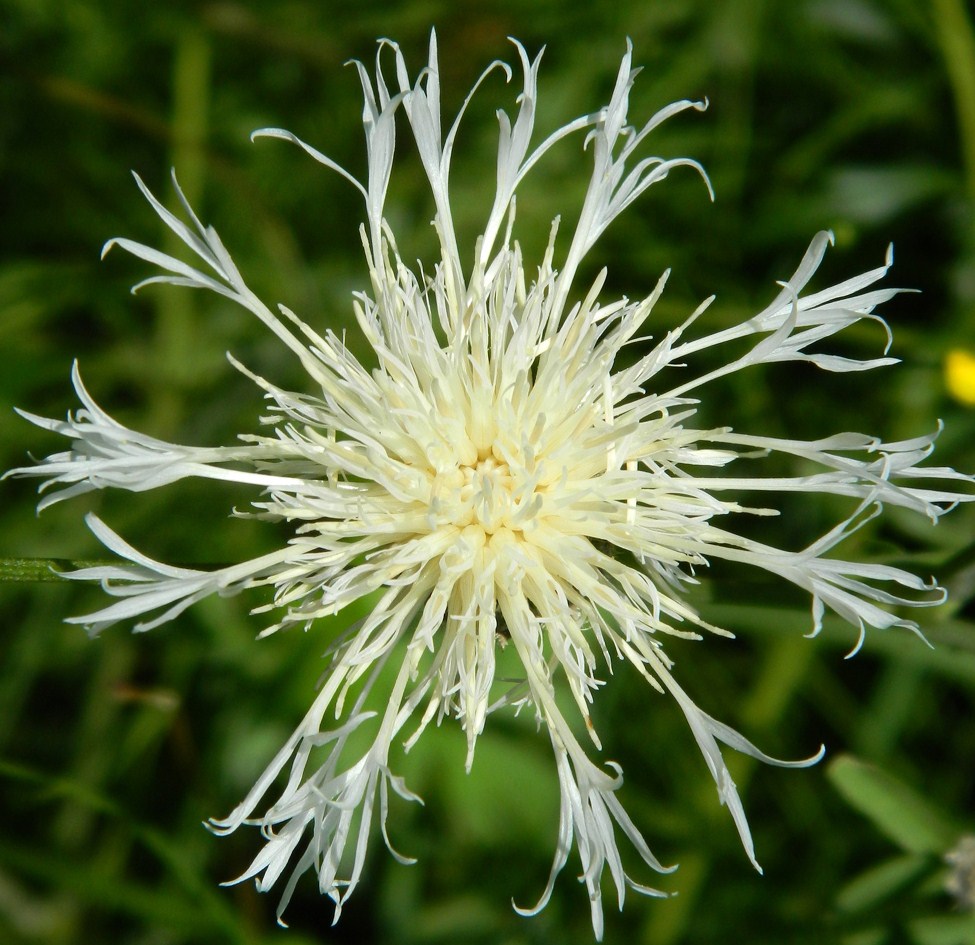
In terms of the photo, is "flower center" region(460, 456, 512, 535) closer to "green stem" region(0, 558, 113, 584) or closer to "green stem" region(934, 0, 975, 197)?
"green stem" region(0, 558, 113, 584)

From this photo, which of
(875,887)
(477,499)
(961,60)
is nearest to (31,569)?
(477,499)

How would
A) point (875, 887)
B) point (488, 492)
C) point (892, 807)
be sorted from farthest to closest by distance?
point (875, 887)
point (892, 807)
point (488, 492)

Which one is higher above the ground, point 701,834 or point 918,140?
point 918,140

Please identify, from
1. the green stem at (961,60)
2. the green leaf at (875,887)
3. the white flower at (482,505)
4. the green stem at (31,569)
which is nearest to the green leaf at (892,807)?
the green leaf at (875,887)

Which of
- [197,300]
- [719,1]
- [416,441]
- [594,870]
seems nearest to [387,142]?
[416,441]

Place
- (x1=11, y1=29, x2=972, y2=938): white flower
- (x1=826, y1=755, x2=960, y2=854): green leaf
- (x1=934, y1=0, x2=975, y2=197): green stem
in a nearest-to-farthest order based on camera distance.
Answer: (x1=11, y1=29, x2=972, y2=938): white flower, (x1=826, y1=755, x2=960, y2=854): green leaf, (x1=934, y1=0, x2=975, y2=197): green stem

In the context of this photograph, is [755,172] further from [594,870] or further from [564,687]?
[594,870]

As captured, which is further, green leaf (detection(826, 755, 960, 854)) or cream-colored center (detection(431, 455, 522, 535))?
green leaf (detection(826, 755, 960, 854))

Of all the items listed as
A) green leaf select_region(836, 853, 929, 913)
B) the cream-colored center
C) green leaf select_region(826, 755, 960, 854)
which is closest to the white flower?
the cream-colored center

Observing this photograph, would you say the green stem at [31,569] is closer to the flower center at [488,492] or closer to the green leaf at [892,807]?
the flower center at [488,492]

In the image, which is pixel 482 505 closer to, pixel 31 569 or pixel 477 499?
pixel 477 499

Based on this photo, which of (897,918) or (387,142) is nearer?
(387,142)
